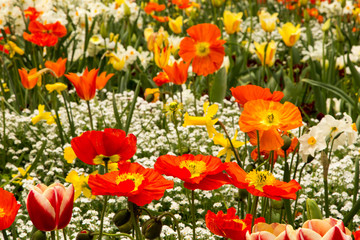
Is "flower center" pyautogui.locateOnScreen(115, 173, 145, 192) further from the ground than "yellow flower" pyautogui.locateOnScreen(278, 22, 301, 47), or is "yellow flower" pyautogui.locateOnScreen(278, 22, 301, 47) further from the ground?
"flower center" pyautogui.locateOnScreen(115, 173, 145, 192)

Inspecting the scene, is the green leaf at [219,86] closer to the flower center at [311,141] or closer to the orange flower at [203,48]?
the orange flower at [203,48]

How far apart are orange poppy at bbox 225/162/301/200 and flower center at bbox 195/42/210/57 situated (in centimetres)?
133

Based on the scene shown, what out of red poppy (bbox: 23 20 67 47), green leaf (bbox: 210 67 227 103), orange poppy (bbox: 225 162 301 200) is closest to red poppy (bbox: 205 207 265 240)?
orange poppy (bbox: 225 162 301 200)

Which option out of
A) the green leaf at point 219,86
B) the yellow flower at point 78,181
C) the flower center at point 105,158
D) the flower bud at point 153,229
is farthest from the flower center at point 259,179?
the green leaf at point 219,86

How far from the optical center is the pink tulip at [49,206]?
105 cm

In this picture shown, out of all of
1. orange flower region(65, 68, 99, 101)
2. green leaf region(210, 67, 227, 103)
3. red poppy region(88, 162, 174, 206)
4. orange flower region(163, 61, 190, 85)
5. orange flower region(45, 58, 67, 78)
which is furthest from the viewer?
green leaf region(210, 67, 227, 103)

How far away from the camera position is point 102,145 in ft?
4.04

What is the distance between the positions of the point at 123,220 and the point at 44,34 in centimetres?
202

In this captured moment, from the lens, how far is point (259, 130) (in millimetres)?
1299

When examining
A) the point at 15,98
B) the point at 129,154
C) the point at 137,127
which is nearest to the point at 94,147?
the point at 129,154

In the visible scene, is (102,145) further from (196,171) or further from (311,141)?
(311,141)

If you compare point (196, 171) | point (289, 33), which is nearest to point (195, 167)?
point (196, 171)

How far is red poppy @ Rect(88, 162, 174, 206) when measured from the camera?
104 centimetres

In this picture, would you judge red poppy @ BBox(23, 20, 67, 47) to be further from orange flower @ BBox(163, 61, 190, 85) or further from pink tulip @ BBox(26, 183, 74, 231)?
pink tulip @ BBox(26, 183, 74, 231)
